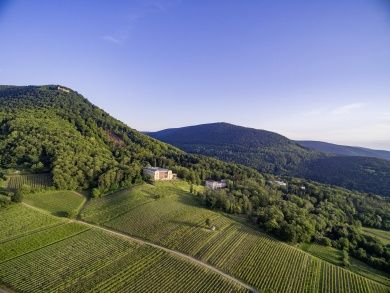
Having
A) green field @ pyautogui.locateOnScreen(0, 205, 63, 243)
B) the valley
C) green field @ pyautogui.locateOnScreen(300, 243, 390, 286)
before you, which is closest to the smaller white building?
the valley

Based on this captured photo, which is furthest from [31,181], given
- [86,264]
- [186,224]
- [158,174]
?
[186,224]

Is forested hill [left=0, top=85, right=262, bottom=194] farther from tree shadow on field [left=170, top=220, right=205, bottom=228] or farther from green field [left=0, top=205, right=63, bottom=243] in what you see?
tree shadow on field [left=170, top=220, right=205, bottom=228]

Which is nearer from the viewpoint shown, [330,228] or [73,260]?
[73,260]

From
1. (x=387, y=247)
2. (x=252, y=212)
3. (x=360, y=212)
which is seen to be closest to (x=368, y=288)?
(x=387, y=247)

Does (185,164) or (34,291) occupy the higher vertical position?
(185,164)

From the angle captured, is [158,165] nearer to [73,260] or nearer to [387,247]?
[73,260]

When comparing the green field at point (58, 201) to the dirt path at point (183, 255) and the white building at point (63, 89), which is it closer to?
the dirt path at point (183, 255)

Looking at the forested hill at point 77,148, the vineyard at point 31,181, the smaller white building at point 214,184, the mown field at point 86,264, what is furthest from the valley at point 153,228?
the smaller white building at point 214,184
